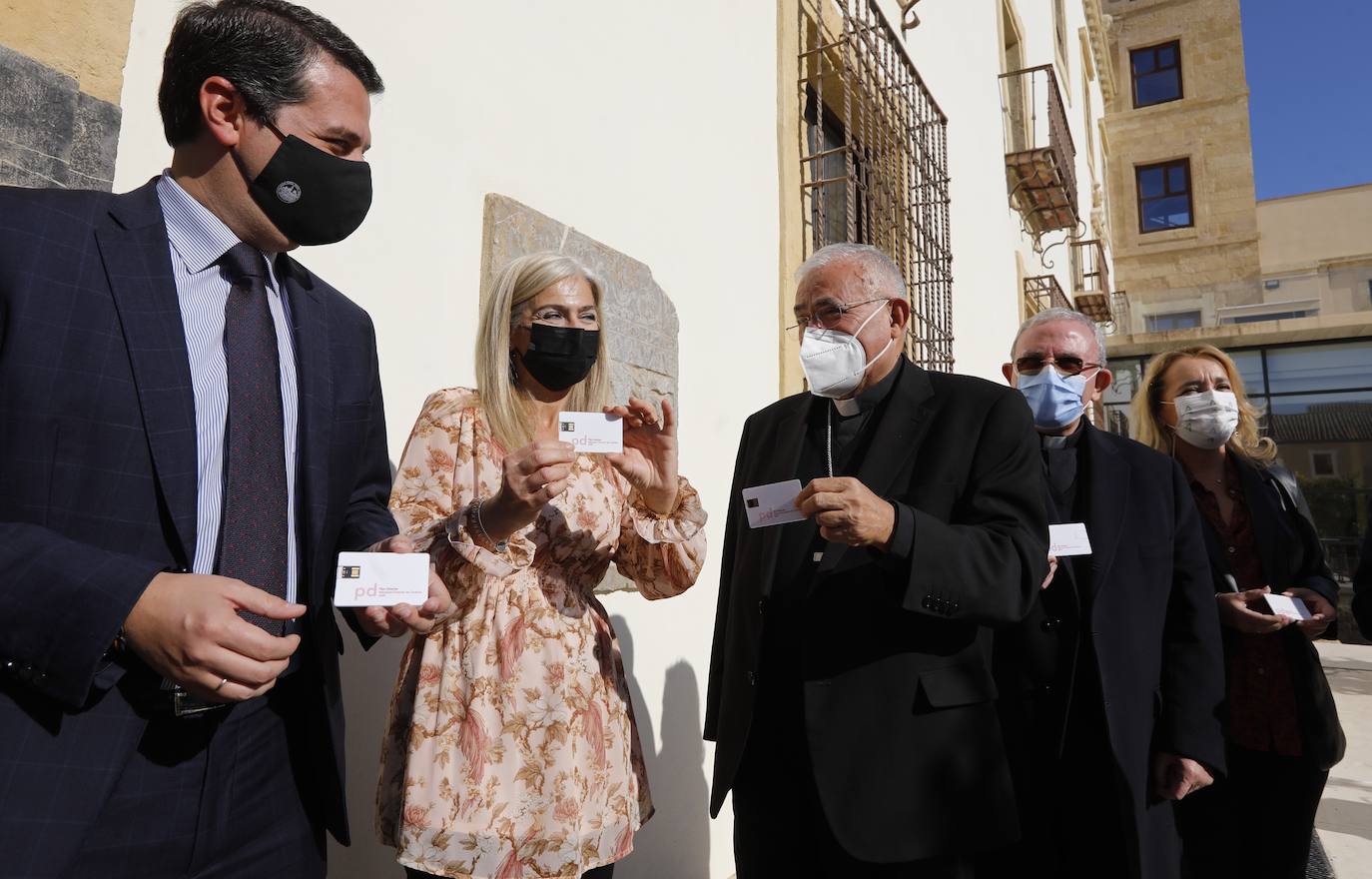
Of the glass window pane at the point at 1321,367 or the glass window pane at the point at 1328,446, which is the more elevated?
the glass window pane at the point at 1321,367

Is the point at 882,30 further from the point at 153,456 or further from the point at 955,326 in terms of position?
the point at 153,456

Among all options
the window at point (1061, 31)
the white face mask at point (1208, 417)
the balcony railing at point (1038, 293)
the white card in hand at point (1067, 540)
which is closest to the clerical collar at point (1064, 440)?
the white card in hand at point (1067, 540)

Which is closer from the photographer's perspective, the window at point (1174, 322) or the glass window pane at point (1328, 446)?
the glass window pane at point (1328, 446)

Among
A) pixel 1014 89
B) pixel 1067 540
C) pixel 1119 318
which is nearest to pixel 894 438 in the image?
pixel 1067 540

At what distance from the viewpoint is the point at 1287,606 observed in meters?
2.25

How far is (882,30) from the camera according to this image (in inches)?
207

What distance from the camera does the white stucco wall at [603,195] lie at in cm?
208

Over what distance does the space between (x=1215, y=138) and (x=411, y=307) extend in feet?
71.1

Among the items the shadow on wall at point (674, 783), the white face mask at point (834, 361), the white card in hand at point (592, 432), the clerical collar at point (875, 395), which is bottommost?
the shadow on wall at point (674, 783)

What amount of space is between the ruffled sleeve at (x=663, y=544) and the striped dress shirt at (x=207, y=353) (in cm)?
80

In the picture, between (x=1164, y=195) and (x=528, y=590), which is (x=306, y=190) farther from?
(x=1164, y=195)

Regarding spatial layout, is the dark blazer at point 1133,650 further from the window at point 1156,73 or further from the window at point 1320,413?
the window at point 1156,73

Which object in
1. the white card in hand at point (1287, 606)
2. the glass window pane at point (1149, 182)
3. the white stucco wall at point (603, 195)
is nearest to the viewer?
the white stucco wall at point (603, 195)

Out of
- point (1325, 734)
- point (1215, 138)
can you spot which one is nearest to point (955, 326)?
point (1325, 734)
